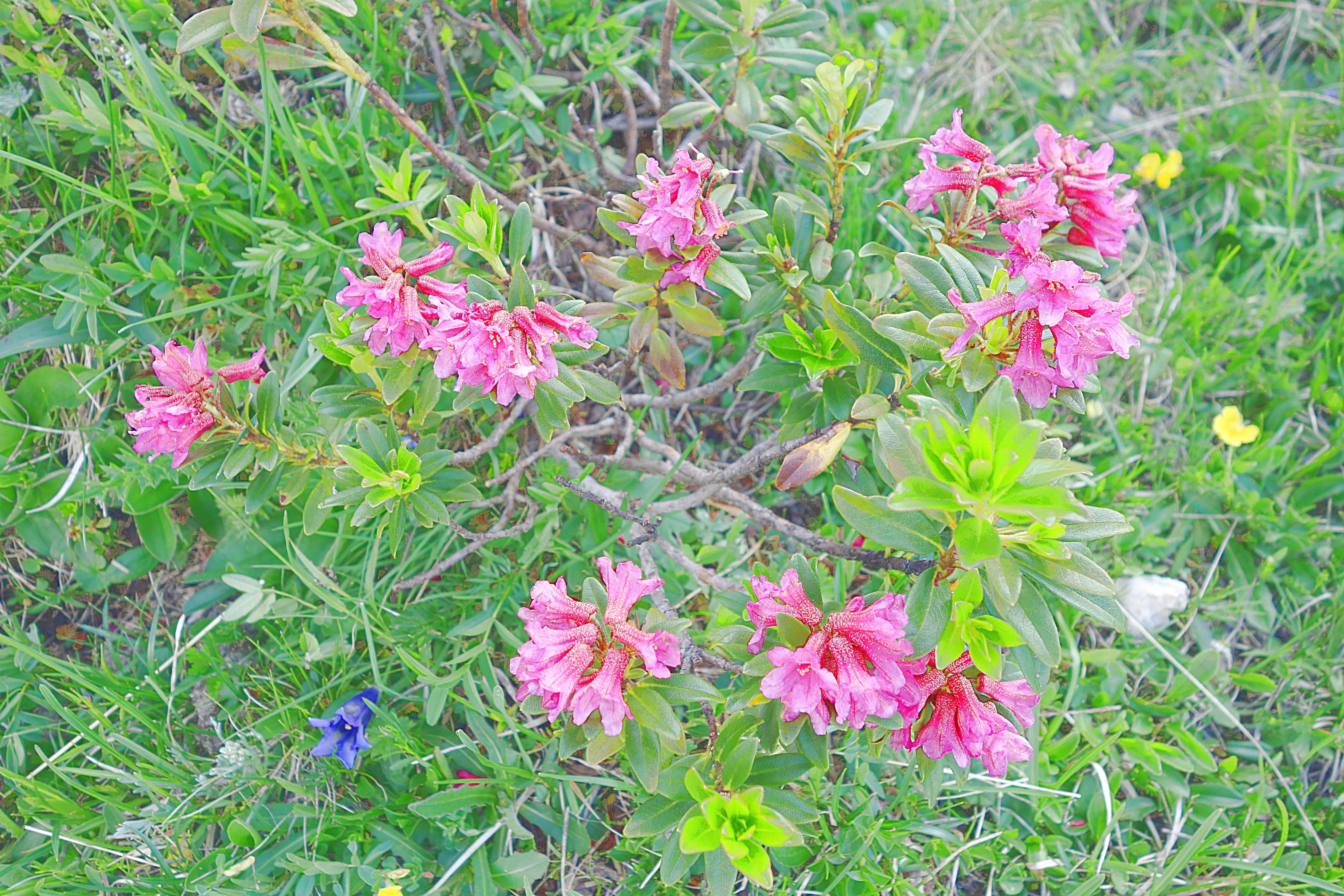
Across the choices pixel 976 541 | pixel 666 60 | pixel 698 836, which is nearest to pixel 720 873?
pixel 698 836

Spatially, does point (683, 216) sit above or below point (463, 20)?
below

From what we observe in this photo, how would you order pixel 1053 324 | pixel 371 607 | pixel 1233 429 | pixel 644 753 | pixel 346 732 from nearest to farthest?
pixel 1053 324, pixel 644 753, pixel 346 732, pixel 371 607, pixel 1233 429

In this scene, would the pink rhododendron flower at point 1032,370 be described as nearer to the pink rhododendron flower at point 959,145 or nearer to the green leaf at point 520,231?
the pink rhododendron flower at point 959,145

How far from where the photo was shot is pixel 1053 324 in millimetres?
1509

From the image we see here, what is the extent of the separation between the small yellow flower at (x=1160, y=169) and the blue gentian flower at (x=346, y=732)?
334 centimetres

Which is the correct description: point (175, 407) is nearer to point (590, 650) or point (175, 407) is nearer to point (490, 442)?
point (490, 442)

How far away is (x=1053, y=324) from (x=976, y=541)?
44 cm

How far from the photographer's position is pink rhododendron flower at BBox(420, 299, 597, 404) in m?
1.66

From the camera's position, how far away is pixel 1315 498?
9.55 ft

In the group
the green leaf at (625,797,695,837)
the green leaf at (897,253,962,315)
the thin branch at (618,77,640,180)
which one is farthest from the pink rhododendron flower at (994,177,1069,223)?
the green leaf at (625,797,695,837)

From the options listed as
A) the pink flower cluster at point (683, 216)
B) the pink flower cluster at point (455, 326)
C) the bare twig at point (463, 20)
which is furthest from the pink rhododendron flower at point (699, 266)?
the bare twig at point (463, 20)

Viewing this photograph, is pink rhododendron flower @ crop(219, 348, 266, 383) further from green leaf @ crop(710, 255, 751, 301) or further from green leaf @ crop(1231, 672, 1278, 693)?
green leaf @ crop(1231, 672, 1278, 693)

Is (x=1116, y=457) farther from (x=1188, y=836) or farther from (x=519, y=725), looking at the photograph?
(x=519, y=725)

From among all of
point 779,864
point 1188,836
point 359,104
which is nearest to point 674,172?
point 359,104
